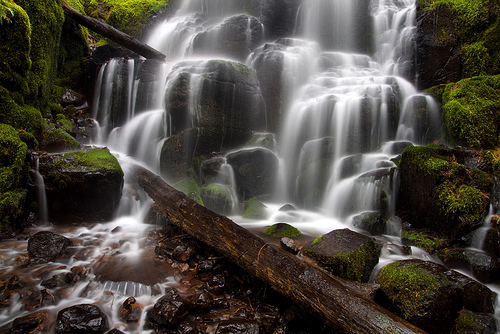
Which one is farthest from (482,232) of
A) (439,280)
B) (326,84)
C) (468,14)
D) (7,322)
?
(468,14)

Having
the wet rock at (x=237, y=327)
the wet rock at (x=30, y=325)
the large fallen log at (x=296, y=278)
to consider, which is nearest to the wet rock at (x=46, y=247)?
the wet rock at (x=30, y=325)

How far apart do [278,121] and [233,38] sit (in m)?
6.33

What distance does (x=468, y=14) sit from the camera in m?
10.0

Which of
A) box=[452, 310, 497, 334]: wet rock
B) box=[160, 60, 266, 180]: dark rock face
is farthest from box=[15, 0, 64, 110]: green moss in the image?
box=[452, 310, 497, 334]: wet rock

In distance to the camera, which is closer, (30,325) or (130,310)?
(30,325)

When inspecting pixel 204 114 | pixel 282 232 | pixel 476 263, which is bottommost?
pixel 282 232

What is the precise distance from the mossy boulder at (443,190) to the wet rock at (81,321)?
615 centimetres

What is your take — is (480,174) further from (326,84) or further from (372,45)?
(372,45)

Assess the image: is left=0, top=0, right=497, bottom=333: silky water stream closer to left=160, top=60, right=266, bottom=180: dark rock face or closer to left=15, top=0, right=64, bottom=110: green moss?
left=160, top=60, right=266, bottom=180: dark rock face

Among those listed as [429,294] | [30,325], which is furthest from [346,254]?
[30,325]

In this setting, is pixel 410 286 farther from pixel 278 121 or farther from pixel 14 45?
pixel 14 45

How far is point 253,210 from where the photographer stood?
25.6 ft

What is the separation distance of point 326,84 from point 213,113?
5.64 metres

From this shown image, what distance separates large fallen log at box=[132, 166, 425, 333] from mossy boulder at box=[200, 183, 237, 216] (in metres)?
3.17
